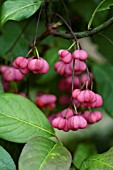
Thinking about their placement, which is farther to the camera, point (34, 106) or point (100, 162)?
point (34, 106)

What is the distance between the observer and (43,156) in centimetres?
87

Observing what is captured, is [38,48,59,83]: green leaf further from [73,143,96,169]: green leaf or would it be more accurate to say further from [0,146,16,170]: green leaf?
[0,146,16,170]: green leaf

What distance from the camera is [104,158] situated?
0.93 meters

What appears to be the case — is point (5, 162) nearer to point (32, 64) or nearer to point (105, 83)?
point (32, 64)

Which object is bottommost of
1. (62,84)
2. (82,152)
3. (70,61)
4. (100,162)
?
(82,152)

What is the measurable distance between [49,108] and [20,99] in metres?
0.43

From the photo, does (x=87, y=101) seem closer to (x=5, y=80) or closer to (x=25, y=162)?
(x=25, y=162)

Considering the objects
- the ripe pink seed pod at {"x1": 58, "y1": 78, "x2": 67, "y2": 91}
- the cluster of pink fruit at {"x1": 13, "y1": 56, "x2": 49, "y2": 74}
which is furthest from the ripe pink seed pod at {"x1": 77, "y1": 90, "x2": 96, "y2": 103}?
the ripe pink seed pod at {"x1": 58, "y1": 78, "x2": 67, "y2": 91}

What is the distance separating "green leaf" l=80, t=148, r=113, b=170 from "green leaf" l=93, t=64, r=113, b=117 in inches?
18.5

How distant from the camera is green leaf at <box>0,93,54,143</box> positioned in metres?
0.96

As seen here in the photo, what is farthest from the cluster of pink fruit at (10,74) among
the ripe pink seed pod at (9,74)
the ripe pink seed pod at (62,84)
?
the ripe pink seed pod at (62,84)

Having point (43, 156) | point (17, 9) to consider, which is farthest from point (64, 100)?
point (43, 156)

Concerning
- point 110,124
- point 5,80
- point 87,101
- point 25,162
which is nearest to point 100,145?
point 110,124

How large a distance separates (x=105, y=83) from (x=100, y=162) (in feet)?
1.90
